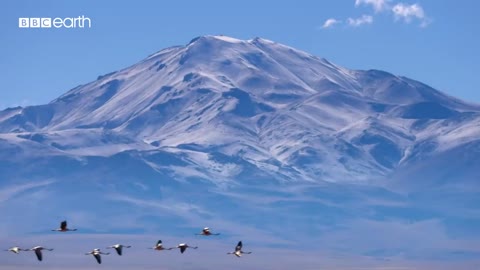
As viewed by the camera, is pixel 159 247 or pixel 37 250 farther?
pixel 159 247

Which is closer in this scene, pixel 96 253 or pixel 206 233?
pixel 96 253

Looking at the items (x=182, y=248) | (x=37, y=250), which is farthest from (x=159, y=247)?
(x=37, y=250)

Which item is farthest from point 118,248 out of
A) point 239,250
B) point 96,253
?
point 239,250

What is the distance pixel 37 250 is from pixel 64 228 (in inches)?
105

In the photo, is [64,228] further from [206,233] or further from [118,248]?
[206,233]

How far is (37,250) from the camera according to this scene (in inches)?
2997

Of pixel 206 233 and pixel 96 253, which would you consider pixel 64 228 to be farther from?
pixel 206 233

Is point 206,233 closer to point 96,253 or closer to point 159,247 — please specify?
point 159,247

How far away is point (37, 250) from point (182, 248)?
8.54 metres

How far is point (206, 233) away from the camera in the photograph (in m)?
82.5

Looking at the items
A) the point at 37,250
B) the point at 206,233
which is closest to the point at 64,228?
the point at 37,250

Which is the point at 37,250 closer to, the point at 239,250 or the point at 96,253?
the point at 96,253

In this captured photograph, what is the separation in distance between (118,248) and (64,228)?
3.53 metres

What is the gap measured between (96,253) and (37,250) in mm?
3367
